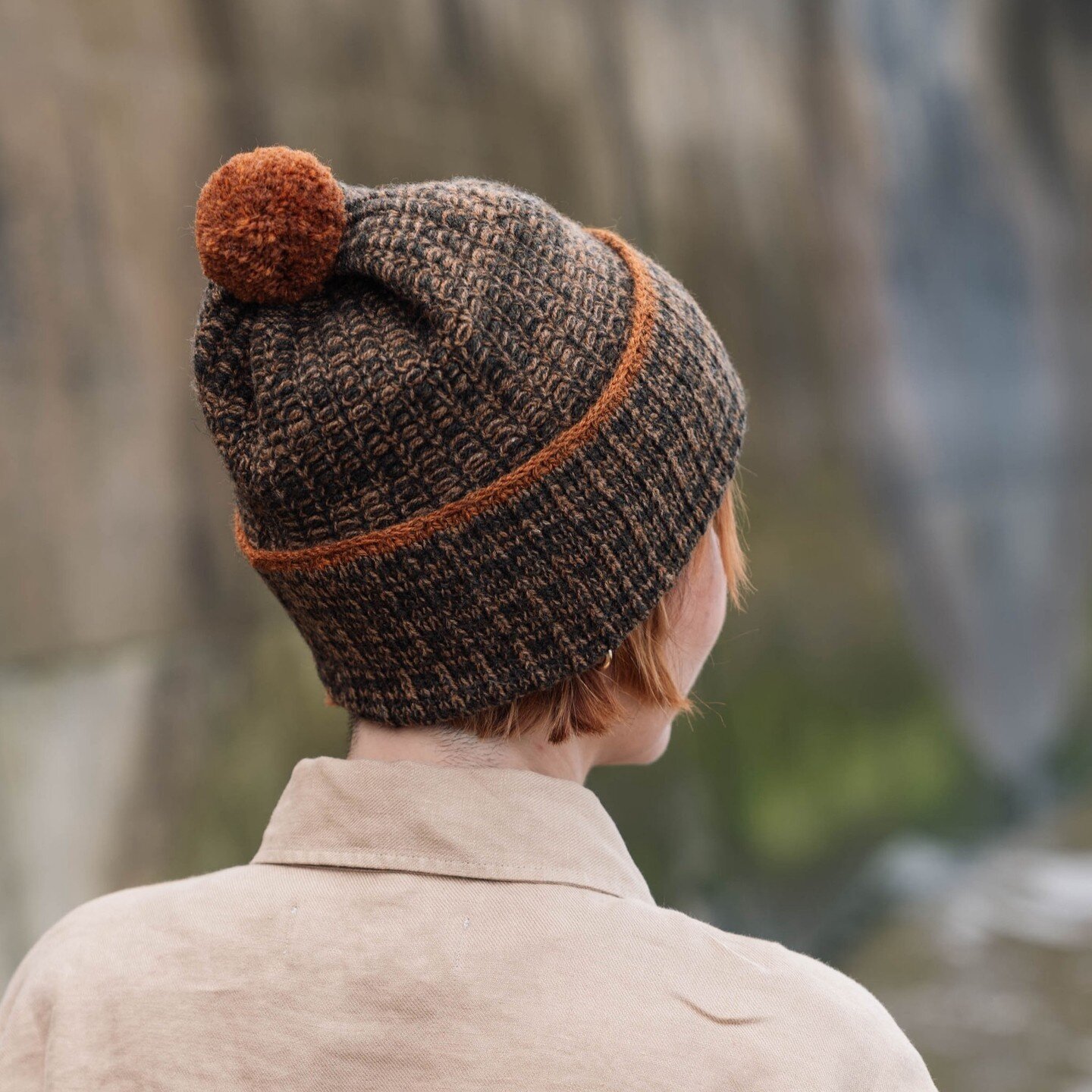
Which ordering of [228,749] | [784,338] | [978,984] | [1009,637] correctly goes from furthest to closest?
[1009,637]
[784,338]
[978,984]
[228,749]

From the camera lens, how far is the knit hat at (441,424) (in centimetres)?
105

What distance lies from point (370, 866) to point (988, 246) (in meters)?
5.75

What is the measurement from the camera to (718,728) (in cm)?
442

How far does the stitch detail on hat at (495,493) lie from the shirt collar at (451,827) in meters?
0.18

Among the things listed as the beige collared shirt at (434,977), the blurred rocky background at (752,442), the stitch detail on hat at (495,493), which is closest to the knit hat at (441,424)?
the stitch detail on hat at (495,493)

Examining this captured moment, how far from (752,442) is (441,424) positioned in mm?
3776

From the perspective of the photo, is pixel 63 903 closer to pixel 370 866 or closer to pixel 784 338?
pixel 370 866

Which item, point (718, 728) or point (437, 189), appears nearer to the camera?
point (437, 189)

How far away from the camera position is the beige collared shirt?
876 mm

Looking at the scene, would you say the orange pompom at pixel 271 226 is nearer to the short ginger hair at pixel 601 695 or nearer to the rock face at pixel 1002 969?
the short ginger hair at pixel 601 695

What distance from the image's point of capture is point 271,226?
1.02m

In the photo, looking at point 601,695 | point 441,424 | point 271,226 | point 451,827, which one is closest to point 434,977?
point 451,827

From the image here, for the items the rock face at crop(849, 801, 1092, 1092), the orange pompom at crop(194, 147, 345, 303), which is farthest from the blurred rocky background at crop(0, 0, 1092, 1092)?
the orange pompom at crop(194, 147, 345, 303)

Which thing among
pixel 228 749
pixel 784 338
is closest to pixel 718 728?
pixel 784 338
